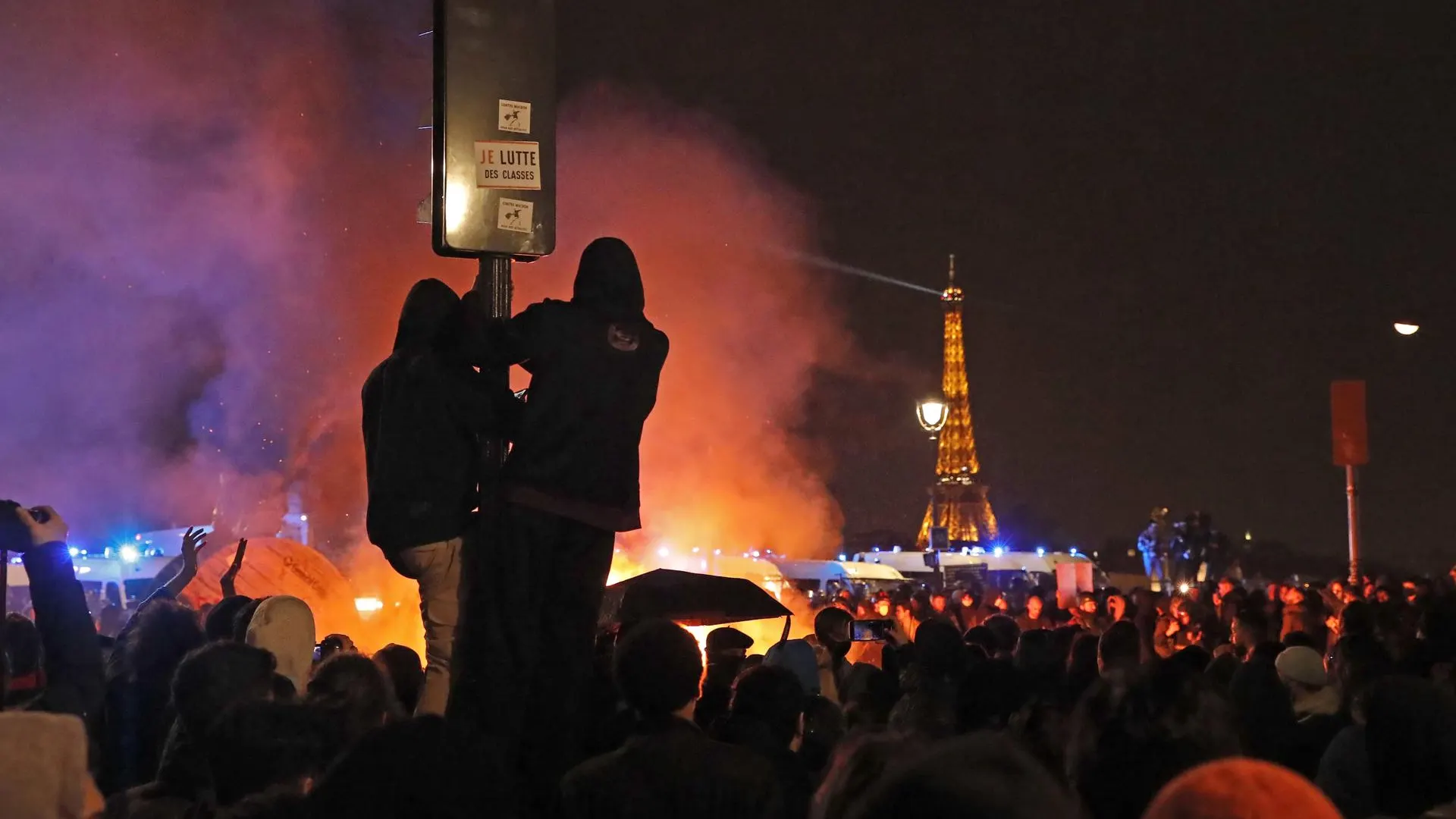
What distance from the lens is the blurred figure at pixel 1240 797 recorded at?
166cm

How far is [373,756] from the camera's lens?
97.3 inches

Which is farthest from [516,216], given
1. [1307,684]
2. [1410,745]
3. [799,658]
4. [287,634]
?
[1307,684]

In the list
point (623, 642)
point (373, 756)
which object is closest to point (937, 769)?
point (373, 756)

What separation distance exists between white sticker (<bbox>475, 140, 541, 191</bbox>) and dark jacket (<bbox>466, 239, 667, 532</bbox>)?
20.4 inches

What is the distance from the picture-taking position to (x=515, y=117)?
210 inches

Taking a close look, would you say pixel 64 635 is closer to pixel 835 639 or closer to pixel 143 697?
pixel 143 697

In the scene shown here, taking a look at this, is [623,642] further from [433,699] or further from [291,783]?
[433,699]

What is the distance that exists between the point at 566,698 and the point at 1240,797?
3202 mm

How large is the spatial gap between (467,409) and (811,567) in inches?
1281

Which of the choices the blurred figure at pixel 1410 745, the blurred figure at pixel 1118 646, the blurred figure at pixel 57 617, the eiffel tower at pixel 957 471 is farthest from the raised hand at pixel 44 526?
the eiffel tower at pixel 957 471

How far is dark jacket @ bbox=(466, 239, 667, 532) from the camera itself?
4727 millimetres

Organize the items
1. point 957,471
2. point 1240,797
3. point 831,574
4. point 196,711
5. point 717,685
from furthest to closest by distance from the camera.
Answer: point 957,471 → point 831,574 → point 717,685 → point 196,711 → point 1240,797

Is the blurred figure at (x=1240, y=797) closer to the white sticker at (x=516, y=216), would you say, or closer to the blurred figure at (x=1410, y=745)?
the blurred figure at (x=1410, y=745)

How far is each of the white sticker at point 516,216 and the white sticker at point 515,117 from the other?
271mm
